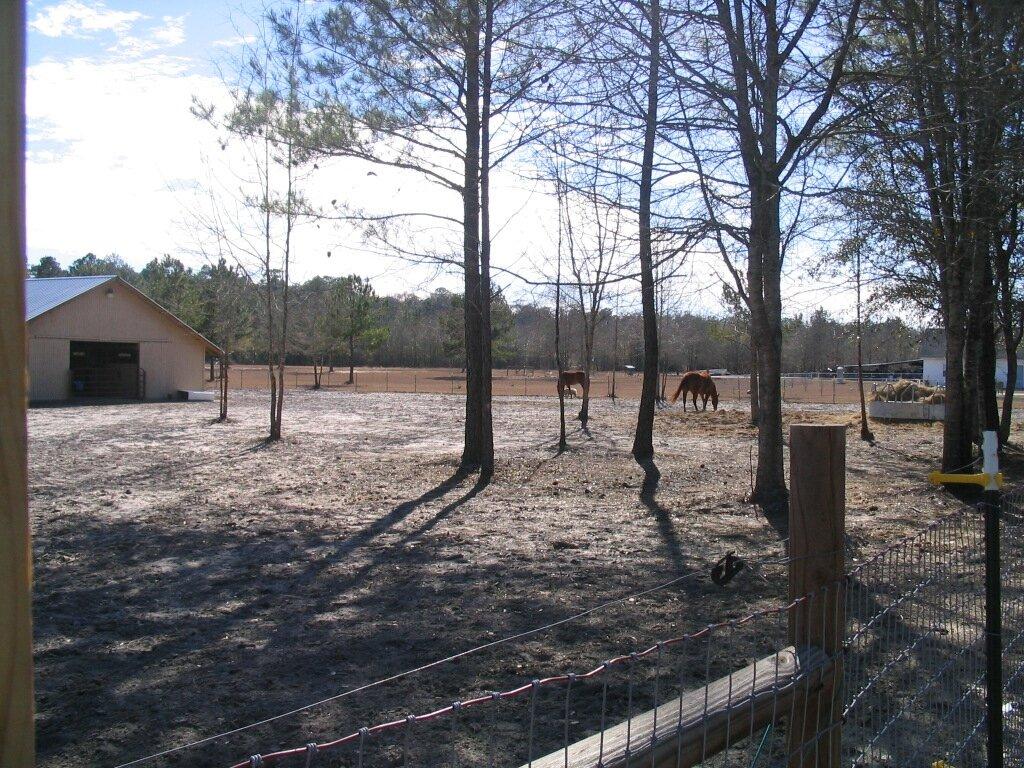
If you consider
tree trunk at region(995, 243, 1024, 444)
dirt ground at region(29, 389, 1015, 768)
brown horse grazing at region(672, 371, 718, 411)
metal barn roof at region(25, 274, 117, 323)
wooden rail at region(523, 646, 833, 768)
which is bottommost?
dirt ground at region(29, 389, 1015, 768)

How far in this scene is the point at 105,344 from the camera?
3625 centimetres

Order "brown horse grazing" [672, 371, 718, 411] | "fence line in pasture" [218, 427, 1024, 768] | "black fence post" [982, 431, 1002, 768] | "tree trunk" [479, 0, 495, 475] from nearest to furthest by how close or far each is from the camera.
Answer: "fence line in pasture" [218, 427, 1024, 768] < "black fence post" [982, 431, 1002, 768] < "tree trunk" [479, 0, 495, 475] < "brown horse grazing" [672, 371, 718, 411]

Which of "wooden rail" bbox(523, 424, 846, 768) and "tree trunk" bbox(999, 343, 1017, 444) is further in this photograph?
"tree trunk" bbox(999, 343, 1017, 444)

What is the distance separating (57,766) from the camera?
378cm

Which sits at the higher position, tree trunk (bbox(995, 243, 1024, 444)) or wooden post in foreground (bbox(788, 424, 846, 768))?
tree trunk (bbox(995, 243, 1024, 444))

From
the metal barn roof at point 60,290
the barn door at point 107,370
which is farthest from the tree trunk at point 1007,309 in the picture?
the barn door at point 107,370

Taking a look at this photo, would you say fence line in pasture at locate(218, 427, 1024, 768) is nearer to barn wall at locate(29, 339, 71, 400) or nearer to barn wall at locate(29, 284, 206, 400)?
barn wall at locate(29, 284, 206, 400)

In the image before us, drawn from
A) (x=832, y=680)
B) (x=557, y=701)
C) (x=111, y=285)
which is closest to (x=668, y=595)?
(x=557, y=701)

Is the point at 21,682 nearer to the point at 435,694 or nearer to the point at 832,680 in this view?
the point at 832,680

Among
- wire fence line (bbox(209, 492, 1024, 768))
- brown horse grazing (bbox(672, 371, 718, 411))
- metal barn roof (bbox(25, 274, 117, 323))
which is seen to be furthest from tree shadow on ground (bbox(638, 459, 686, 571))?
metal barn roof (bbox(25, 274, 117, 323))

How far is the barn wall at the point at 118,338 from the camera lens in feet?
100

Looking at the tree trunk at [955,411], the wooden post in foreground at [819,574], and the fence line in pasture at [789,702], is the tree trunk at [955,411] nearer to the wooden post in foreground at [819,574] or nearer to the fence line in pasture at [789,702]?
the fence line in pasture at [789,702]

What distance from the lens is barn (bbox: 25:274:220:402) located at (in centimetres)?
3073

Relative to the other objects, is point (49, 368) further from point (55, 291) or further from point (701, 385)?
point (701, 385)
